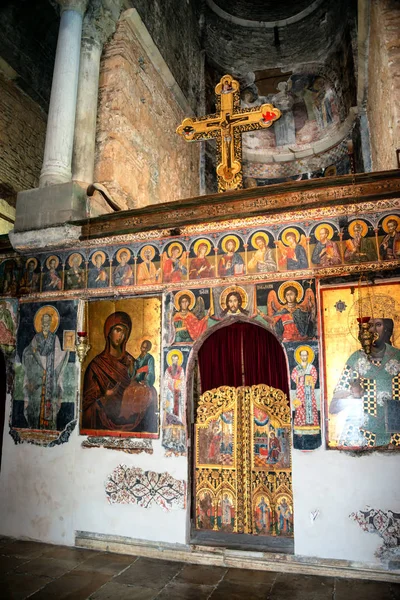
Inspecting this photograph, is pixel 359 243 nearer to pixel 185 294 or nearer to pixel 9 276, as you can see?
pixel 185 294

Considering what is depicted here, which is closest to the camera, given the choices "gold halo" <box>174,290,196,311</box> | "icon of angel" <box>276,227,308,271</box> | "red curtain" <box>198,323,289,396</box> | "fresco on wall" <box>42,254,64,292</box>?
"icon of angel" <box>276,227,308,271</box>

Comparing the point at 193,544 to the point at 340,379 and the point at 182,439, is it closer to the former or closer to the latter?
the point at 182,439

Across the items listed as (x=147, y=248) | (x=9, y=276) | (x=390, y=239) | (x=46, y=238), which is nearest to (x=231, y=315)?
(x=147, y=248)

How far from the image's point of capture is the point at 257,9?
38.6ft

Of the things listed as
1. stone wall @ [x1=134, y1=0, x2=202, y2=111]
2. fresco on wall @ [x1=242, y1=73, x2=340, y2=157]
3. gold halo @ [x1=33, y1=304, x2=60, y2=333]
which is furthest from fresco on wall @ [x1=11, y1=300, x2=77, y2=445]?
fresco on wall @ [x1=242, y1=73, x2=340, y2=157]

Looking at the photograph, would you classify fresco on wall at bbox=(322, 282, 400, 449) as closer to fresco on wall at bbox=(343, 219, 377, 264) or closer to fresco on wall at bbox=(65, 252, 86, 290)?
fresco on wall at bbox=(343, 219, 377, 264)

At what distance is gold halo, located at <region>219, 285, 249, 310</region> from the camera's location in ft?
16.5

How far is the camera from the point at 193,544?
473cm

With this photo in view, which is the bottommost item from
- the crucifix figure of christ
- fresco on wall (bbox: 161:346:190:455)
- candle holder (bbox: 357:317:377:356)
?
fresco on wall (bbox: 161:346:190:455)

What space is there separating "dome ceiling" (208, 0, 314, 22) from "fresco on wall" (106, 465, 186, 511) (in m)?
11.9

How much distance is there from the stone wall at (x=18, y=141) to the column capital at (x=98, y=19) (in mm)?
3333

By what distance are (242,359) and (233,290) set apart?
0.86 meters

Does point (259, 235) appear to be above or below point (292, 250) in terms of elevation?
above

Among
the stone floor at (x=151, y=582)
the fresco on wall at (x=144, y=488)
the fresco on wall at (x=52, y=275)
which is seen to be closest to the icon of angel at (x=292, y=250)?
the fresco on wall at (x=144, y=488)
